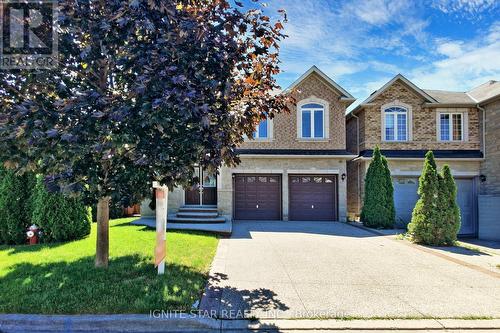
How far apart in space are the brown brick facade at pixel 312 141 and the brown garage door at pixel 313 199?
1679mm

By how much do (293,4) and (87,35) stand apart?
15.2 ft

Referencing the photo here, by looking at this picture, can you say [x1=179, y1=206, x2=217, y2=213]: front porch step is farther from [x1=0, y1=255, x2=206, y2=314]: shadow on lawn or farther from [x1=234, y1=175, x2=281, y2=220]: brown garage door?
[x1=0, y1=255, x2=206, y2=314]: shadow on lawn

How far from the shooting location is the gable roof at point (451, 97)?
15614mm

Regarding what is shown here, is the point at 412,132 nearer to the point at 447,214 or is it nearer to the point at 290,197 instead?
the point at 447,214

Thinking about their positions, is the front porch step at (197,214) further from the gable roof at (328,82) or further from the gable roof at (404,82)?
the gable roof at (404,82)

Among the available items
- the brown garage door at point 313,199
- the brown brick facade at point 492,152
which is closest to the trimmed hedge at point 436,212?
the brown garage door at point 313,199

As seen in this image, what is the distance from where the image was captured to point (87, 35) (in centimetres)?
461

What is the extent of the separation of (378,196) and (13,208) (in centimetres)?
1327

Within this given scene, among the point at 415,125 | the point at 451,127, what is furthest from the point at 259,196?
the point at 451,127

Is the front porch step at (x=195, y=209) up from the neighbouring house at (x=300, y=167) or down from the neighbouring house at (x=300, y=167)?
down

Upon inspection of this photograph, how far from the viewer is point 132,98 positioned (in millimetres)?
4516

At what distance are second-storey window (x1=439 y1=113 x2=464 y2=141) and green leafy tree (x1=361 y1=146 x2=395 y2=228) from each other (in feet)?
15.0

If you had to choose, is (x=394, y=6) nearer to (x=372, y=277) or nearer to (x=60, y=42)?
(x=372, y=277)

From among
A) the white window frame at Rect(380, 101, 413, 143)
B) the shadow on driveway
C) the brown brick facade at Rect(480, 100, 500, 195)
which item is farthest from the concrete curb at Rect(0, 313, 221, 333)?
the brown brick facade at Rect(480, 100, 500, 195)
